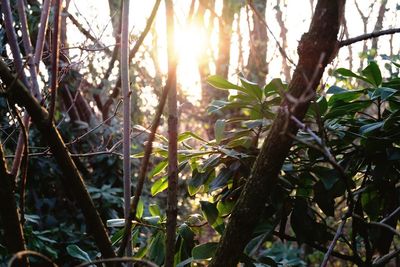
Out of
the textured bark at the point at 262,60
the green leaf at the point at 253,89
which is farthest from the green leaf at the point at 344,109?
the textured bark at the point at 262,60

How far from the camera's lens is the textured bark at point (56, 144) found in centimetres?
66

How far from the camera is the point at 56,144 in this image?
27.0 inches

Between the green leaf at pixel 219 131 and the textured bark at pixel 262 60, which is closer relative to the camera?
the green leaf at pixel 219 131

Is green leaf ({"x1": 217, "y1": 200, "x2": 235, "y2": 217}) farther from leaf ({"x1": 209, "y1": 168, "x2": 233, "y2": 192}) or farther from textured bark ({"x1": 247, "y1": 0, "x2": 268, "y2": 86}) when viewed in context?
textured bark ({"x1": 247, "y1": 0, "x2": 268, "y2": 86})

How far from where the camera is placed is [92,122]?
3758 millimetres

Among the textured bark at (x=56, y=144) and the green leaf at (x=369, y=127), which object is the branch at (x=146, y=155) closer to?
the textured bark at (x=56, y=144)

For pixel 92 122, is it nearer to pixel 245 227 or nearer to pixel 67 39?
pixel 67 39

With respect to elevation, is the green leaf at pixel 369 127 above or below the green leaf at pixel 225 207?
above

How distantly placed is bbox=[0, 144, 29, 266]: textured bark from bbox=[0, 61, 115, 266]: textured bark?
0.30ft

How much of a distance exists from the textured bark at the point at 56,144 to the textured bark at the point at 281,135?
19 cm

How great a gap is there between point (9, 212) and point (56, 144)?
0.14m

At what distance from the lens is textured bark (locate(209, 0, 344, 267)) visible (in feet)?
2.30

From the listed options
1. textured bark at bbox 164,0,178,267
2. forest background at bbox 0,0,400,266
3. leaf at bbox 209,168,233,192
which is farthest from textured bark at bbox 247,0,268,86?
textured bark at bbox 164,0,178,267

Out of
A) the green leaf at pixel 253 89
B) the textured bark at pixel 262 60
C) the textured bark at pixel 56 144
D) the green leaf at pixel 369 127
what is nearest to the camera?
the textured bark at pixel 56 144
